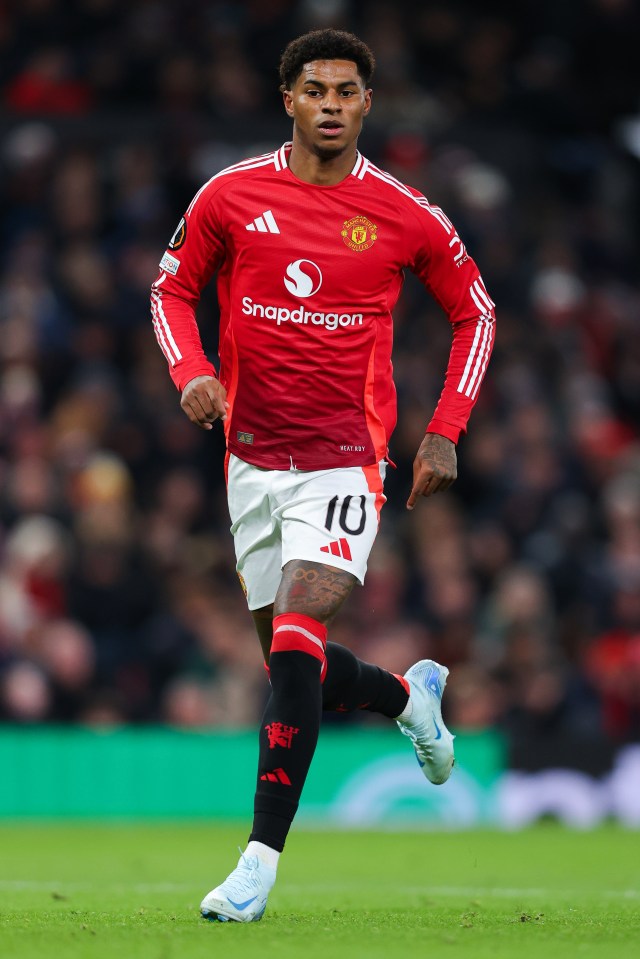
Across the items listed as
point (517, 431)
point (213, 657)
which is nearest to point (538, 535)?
point (517, 431)

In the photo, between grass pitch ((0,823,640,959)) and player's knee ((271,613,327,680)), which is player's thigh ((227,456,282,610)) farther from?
grass pitch ((0,823,640,959))

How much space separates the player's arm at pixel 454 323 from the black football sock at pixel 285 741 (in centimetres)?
74

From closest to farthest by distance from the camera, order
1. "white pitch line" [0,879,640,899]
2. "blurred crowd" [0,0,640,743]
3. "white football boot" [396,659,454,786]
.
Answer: "white football boot" [396,659,454,786]
"white pitch line" [0,879,640,899]
"blurred crowd" [0,0,640,743]

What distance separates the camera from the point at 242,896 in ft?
17.2

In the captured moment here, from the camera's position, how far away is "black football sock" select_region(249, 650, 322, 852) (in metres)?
5.43

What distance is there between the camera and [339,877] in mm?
8094

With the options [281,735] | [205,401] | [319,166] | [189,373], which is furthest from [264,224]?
[281,735]

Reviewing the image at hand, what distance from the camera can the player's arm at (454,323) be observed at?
237 inches

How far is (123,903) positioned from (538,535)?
8068 mm

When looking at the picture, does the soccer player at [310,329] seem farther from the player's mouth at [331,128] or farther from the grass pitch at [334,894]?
the grass pitch at [334,894]

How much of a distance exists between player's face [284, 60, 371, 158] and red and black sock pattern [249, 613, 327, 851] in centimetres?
154

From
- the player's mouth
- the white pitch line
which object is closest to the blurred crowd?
the white pitch line

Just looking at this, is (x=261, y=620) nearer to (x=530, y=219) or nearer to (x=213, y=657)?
(x=213, y=657)

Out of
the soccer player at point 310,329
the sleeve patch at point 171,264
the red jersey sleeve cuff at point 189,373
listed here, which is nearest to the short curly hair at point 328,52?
the soccer player at point 310,329
